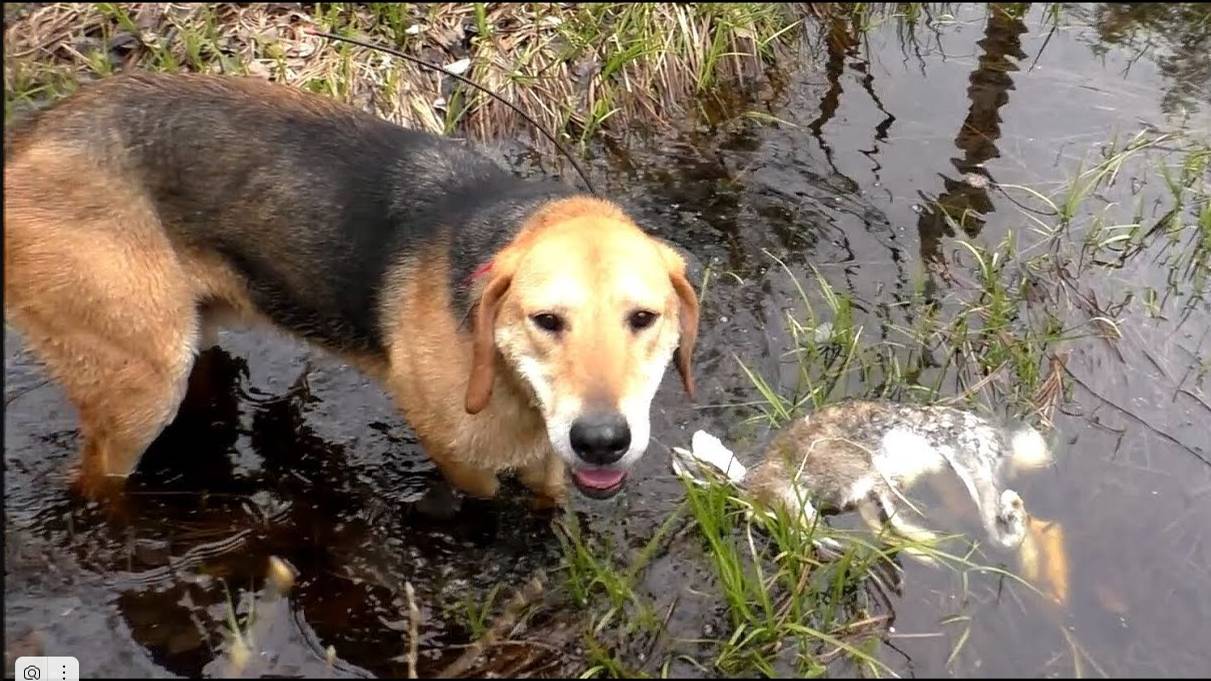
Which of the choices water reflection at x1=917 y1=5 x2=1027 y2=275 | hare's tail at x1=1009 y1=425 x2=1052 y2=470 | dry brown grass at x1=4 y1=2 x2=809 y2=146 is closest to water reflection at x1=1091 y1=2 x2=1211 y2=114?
water reflection at x1=917 y1=5 x2=1027 y2=275

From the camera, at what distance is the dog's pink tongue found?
2980mm

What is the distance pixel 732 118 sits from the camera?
6.40 metres

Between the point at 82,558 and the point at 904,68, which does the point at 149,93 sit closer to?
the point at 82,558

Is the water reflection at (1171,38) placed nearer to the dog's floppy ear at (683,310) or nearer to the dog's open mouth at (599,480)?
the dog's floppy ear at (683,310)

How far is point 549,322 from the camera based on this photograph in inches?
117

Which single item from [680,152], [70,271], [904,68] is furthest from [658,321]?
[904,68]

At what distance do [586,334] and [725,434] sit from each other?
1635 mm

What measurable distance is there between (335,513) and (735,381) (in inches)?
76.1

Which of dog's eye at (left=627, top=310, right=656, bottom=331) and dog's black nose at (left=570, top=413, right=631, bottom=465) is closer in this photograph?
dog's black nose at (left=570, top=413, right=631, bottom=465)

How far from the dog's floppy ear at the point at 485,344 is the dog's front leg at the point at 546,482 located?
32.3 inches

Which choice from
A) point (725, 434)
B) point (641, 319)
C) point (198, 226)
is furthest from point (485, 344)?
point (725, 434)

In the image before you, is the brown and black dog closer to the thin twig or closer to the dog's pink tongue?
the dog's pink tongue

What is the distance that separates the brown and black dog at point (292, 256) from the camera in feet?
10.7

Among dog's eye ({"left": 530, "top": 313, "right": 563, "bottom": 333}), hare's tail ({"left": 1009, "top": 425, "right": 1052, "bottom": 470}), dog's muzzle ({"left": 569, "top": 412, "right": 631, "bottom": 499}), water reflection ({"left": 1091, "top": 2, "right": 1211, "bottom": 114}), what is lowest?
hare's tail ({"left": 1009, "top": 425, "right": 1052, "bottom": 470})
